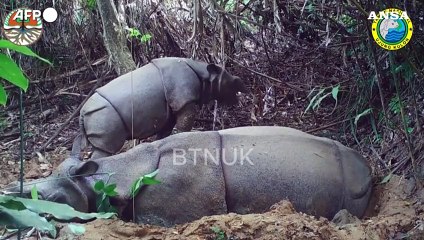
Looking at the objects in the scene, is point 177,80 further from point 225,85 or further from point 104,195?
point 104,195

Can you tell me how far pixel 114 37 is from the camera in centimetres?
529

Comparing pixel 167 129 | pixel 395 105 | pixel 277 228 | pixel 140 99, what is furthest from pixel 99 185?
pixel 395 105

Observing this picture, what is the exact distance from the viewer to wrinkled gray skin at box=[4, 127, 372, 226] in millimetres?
3639

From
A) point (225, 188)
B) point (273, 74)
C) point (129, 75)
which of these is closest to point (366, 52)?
point (273, 74)

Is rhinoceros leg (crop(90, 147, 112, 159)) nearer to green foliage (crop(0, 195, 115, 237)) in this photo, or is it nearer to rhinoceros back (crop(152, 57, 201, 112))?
rhinoceros back (crop(152, 57, 201, 112))

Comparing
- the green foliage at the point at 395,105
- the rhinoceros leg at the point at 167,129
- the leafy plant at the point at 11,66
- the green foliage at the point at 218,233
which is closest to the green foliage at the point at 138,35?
the rhinoceros leg at the point at 167,129

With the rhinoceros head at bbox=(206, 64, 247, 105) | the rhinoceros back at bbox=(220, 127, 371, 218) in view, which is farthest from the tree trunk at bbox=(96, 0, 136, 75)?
the rhinoceros back at bbox=(220, 127, 371, 218)

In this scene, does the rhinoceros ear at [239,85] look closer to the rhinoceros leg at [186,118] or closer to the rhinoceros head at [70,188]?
the rhinoceros leg at [186,118]

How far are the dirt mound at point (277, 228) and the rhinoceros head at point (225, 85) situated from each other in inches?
76.5

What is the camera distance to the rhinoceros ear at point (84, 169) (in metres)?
3.67

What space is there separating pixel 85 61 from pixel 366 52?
228cm

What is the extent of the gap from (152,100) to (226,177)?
144 cm

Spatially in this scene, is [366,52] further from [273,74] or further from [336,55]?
[273,74]

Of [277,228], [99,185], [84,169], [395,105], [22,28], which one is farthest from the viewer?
[395,105]
